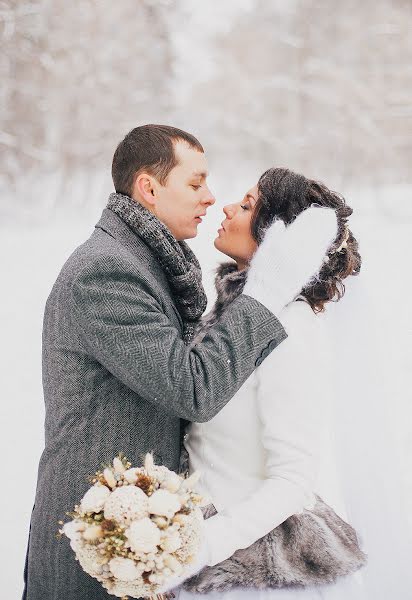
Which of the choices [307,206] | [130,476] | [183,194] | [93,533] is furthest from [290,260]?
[93,533]

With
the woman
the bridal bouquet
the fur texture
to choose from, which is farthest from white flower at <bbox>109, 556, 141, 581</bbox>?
the fur texture

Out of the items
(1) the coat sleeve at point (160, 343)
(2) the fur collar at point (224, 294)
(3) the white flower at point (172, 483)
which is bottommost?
(3) the white flower at point (172, 483)

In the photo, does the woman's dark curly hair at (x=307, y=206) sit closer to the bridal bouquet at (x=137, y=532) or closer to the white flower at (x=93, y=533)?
the bridal bouquet at (x=137, y=532)

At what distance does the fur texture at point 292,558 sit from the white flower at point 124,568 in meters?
0.38

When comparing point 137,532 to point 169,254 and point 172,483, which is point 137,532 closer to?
point 172,483

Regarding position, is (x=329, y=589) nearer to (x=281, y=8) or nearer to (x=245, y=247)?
(x=245, y=247)

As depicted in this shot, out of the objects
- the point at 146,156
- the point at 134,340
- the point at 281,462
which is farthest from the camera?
the point at 146,156

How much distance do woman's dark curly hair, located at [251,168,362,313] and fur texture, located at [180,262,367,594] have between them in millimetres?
319

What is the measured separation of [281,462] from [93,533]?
1.48ft

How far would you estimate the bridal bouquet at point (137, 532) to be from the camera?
3.22ft

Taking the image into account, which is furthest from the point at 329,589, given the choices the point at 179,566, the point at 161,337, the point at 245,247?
the point at 245,247

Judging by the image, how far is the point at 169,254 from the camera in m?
1.40

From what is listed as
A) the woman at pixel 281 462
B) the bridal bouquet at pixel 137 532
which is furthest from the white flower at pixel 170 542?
the woman at pixel 281 462

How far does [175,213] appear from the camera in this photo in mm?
1526
